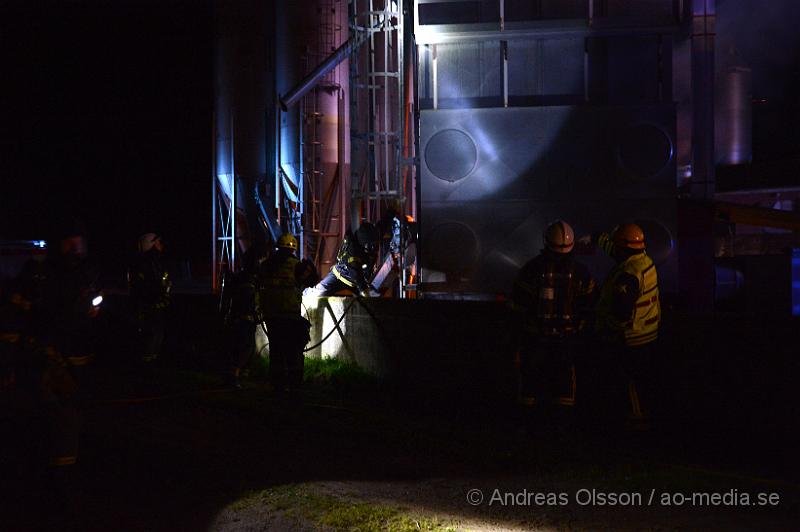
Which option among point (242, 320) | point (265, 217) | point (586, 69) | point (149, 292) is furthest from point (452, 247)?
point (265, 217)

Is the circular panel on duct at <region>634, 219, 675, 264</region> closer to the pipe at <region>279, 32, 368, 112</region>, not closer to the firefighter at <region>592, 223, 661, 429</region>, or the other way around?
the firefighter at <region>592, 223, 661, 429</region>

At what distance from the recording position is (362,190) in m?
21.4

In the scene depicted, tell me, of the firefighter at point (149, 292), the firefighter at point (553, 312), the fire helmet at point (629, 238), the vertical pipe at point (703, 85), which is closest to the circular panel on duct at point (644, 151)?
the vertical pipe at point (703, 85)

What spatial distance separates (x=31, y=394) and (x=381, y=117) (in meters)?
17.5

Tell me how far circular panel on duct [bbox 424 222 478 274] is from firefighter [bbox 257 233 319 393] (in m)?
5.82

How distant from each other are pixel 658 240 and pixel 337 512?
1124cm

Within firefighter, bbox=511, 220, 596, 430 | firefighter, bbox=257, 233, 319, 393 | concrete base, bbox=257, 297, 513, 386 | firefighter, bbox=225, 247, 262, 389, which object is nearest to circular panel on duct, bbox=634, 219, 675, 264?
concrete base, bbox=257, 297, 513, 386

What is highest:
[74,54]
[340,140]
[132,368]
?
[74,54]

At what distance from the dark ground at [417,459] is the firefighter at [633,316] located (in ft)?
1.60

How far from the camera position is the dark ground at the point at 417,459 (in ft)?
17.9

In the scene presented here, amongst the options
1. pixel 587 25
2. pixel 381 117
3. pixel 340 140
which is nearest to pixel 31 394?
pixel 587 25

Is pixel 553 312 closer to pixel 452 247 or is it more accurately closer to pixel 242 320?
pixel 242 320

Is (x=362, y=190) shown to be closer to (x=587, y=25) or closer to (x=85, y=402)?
(x=587, y=25)

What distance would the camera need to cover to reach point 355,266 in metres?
13.1
